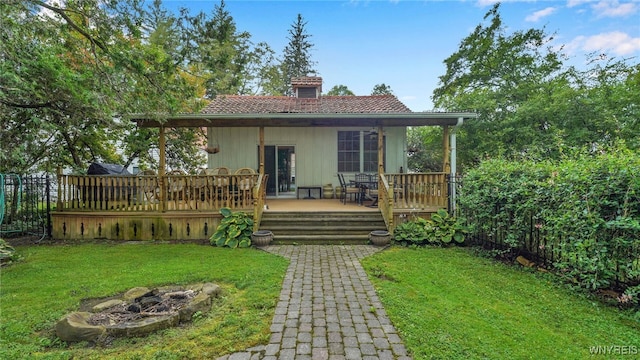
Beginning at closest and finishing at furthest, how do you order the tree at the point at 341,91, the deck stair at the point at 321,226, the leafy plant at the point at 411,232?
the leafy plant at the point at 411,232
the deck stair at the point at 321,226
the tree at the point at 341,91

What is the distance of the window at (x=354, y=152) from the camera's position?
10.7 m

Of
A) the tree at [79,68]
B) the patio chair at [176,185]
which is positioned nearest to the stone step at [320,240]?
the patio chair at [176,185]

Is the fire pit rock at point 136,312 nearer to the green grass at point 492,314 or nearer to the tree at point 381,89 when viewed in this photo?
the green grass at point 492,314

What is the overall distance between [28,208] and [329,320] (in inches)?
357

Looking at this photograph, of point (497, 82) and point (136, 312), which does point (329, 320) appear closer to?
point (136, 312)

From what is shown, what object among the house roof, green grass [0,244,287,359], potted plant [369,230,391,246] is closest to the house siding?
the house roof

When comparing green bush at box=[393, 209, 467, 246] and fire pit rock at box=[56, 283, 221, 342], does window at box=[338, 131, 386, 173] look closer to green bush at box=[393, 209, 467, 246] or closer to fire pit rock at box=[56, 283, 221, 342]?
green bush at box=[393, 209, 467, 246]

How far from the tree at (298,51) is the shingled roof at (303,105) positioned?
15.5 metres

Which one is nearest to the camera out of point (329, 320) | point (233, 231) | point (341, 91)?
point (329, 320)

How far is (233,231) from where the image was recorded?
6488 mm

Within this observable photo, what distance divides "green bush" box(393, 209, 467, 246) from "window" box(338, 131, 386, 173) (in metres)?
4.27

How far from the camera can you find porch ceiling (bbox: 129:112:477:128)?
23.4ft

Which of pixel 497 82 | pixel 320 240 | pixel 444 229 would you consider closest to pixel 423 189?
pixel 444 229

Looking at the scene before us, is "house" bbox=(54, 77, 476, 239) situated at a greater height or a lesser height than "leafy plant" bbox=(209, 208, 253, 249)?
greater
